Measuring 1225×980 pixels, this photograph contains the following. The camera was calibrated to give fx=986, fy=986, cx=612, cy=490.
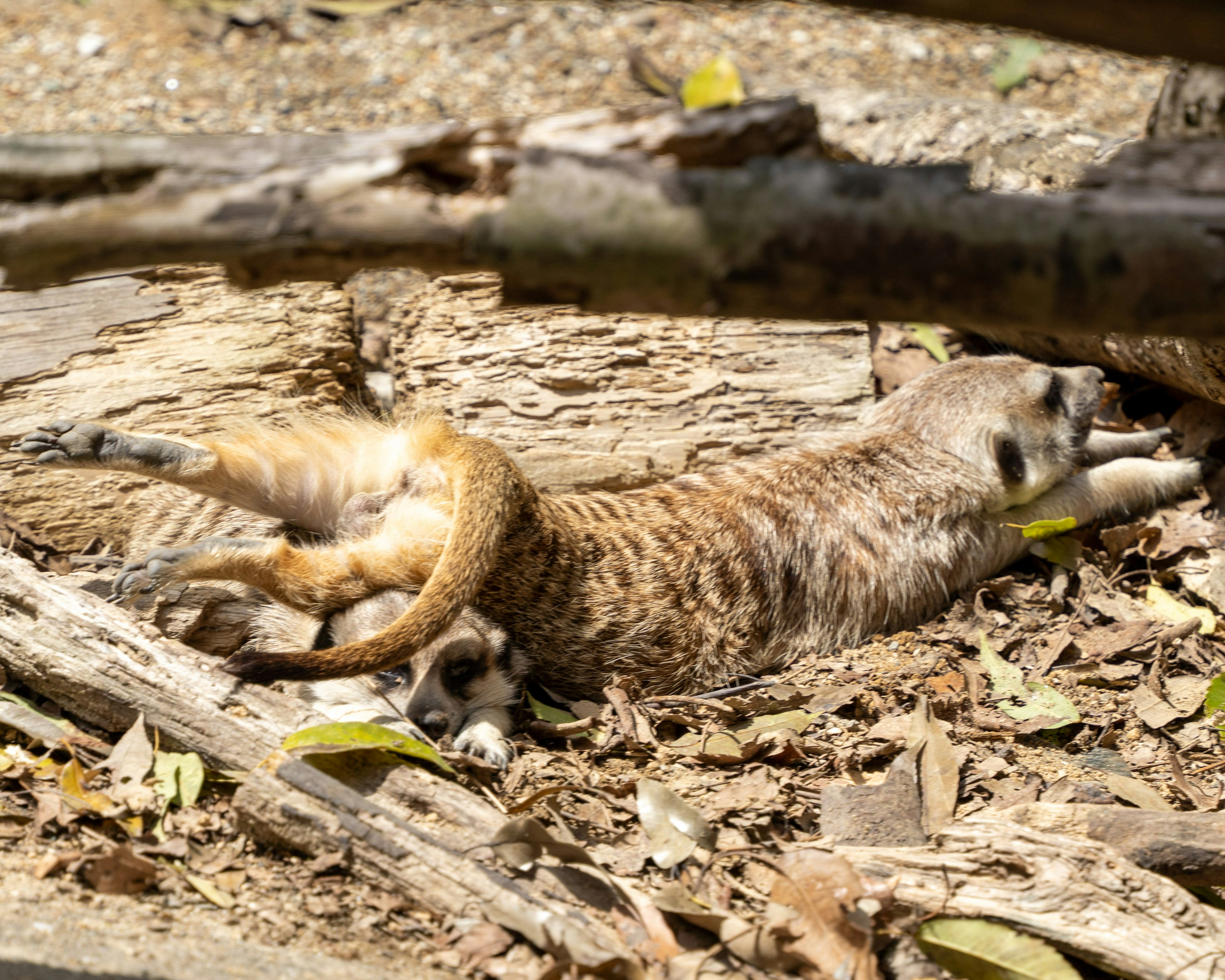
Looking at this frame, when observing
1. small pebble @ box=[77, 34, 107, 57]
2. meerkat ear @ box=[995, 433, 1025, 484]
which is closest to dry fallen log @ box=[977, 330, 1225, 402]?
meerkat ear @ box=[995, 433, 1025, 484]

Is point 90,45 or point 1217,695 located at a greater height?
point 90,45

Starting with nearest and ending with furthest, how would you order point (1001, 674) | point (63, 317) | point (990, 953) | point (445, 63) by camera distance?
point (990, 953) < point (1001, 674) < point (63, 317) < point (445, 63)

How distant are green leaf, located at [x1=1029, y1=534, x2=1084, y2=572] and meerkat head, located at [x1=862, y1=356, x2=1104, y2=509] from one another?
234 mm

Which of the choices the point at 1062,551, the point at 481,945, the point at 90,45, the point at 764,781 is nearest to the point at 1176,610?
the point at 1062,551

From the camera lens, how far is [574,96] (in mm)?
7129

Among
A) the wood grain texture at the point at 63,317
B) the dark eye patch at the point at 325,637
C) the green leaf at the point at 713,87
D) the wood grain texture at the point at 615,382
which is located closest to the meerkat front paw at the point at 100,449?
the wood grain texture at the point at 63,317

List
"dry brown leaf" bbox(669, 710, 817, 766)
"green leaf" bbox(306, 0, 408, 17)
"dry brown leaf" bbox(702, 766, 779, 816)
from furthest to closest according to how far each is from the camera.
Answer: "green leaf" bbox(306, 0, 408, 17) → "dry brown leaf" bbox(669, 710, 817, 766) → "dry brown leaf" bbox(702, 766, 779, 816)

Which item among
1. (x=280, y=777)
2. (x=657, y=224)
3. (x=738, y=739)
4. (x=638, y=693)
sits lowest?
(x=638, y=693)

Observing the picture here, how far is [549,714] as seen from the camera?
146 inches

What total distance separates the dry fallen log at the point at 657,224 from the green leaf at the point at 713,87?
5.36 meters

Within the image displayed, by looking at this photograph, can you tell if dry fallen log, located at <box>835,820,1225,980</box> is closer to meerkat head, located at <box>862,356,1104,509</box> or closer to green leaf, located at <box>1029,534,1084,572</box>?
green leaf, located at <box>1029,534,1084,572</box>

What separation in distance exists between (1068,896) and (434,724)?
200 cm

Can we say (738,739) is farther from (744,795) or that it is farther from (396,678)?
(396,678)

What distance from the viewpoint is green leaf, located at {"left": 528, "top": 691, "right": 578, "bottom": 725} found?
12.0 feet
